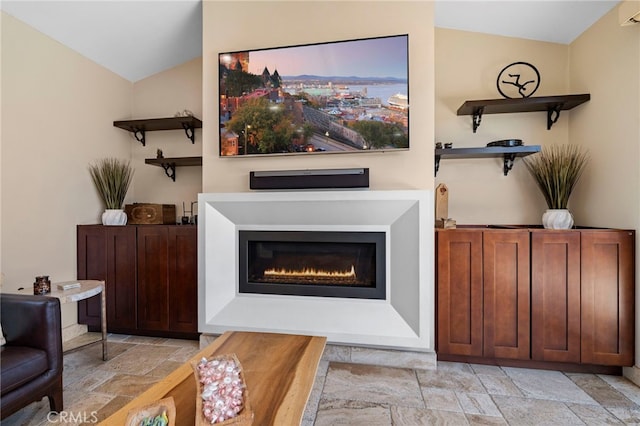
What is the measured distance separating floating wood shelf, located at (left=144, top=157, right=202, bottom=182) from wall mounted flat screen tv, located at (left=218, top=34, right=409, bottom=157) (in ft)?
2.01

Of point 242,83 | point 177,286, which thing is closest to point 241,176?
point 242,83

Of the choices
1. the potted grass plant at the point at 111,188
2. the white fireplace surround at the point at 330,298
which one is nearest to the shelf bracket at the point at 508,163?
the white fireplace surround at the point at 330,298

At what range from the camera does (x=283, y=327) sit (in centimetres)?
246

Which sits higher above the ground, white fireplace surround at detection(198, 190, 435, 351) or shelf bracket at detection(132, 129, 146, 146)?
shelf bracket at detection(132, 129, 146, 146)

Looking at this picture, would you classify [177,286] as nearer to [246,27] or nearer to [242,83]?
[242,83]

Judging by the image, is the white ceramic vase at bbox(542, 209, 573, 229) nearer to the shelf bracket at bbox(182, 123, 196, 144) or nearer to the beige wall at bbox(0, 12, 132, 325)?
the shelf bracket at bbox(182, 123, 196, 144)

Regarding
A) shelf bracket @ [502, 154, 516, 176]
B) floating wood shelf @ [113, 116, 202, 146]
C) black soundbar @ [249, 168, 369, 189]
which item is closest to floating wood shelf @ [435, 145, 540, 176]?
shelf bracket @ [502, 154, 516, 176]

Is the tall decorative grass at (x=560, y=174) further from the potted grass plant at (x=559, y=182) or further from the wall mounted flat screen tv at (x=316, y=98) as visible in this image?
the wall mounted flat screen tv at (x=316, y=98)

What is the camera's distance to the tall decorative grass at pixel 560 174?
2348mm

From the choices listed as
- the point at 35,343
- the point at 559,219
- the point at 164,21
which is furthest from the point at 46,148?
the point at 559,219

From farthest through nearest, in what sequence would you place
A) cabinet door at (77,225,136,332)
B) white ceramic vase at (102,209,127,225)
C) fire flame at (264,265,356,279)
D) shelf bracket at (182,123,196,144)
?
shelf bracket at (182,123,196,144)
white ceramic vase at (102,209,127,225)
cabinet door at (77,225,136,332)
fire flame at (264,265,356,279)

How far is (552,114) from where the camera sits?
8.72 feet

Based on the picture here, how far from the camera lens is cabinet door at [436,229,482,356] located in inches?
89.7

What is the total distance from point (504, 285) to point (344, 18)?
243cm
